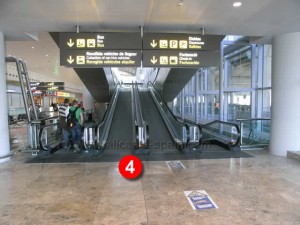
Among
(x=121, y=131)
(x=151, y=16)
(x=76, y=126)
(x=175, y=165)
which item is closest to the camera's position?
(x=151, y=16)

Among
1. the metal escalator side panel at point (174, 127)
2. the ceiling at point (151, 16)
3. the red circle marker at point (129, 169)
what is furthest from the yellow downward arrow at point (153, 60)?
the metal escalator side panel at point (174, 127)

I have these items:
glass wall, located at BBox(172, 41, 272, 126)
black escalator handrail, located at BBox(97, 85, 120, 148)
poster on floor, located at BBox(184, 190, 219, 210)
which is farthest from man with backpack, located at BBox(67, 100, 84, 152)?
glass wall, located at BBox(172, 41, 272, 126)

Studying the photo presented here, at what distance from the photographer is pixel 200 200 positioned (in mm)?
3977

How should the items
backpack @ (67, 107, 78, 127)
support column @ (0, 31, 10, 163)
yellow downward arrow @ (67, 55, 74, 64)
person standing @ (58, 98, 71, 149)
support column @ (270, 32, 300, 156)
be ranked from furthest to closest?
person standing @ (58, 98, 71, 149) → backpack @ (67, 107, 78, 127) → support column @ (270, 32, 300, 156) → support column @ (0, 31, 10, 163) → yellow downward arrow @ (67, 55, 74, 64)

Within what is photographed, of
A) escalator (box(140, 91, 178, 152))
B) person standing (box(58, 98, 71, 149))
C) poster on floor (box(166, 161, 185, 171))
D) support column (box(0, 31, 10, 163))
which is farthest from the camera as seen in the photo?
escalator (box(140, 91, 178, 152))

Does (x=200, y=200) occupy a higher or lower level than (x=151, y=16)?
lower

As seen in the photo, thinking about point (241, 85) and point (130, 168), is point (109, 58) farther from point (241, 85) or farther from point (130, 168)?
point (241, 85)

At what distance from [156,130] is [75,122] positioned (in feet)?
11.8

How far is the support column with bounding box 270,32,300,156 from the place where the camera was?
22.2 ft

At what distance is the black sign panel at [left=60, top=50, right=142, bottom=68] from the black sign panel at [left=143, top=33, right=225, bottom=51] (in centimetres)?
40

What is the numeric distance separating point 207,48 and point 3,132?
19.2 feet

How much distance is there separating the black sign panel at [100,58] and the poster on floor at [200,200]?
314 centimetres

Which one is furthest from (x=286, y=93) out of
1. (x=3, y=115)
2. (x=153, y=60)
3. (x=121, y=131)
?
(x=3, y=115)

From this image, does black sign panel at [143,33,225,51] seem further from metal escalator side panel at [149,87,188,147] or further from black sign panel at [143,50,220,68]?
metal escalator side panel at [149,87,188,147]
